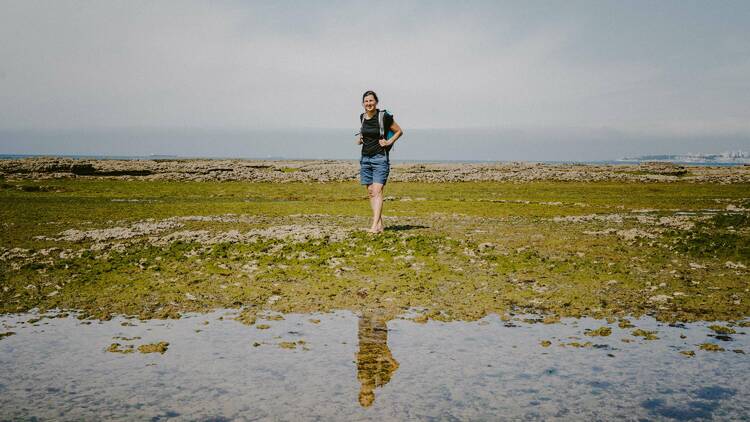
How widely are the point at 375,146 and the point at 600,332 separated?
8.13m

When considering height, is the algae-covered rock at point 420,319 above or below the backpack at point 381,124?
below

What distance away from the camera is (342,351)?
6.14 m

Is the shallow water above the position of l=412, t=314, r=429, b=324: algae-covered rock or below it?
above

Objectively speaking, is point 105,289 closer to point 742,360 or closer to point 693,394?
point 693,394

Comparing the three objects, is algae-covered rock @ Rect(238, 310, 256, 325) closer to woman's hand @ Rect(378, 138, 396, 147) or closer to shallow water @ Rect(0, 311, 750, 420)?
shallow water @ Rect(0, 311, 750, 420)

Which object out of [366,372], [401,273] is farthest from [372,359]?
[401,273]

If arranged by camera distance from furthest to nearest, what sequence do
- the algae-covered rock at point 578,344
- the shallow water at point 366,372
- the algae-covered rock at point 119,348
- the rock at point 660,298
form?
the rock at point 660,298
the algae-covered rock at point 578,344
the algae-covered rock at point 119,348
the shallow water at point 366,372

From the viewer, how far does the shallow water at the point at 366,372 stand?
456cm

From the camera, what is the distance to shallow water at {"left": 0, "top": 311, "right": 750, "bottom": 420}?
4559mm

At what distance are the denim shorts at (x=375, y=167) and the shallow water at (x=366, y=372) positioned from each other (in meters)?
6.96

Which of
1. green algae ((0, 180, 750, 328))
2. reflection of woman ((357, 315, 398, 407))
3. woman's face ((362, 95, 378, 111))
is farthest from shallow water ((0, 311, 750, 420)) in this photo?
woman's face ((362, 95, 378, 111))

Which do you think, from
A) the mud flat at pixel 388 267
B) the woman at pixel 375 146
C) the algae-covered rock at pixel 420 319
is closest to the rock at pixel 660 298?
the mud flat at pixel 388 267

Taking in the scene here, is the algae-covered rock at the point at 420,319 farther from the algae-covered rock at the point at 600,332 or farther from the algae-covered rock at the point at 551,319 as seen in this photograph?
the algae-covered rock at the point at 600,332

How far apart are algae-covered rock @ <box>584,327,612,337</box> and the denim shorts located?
24.7ft
